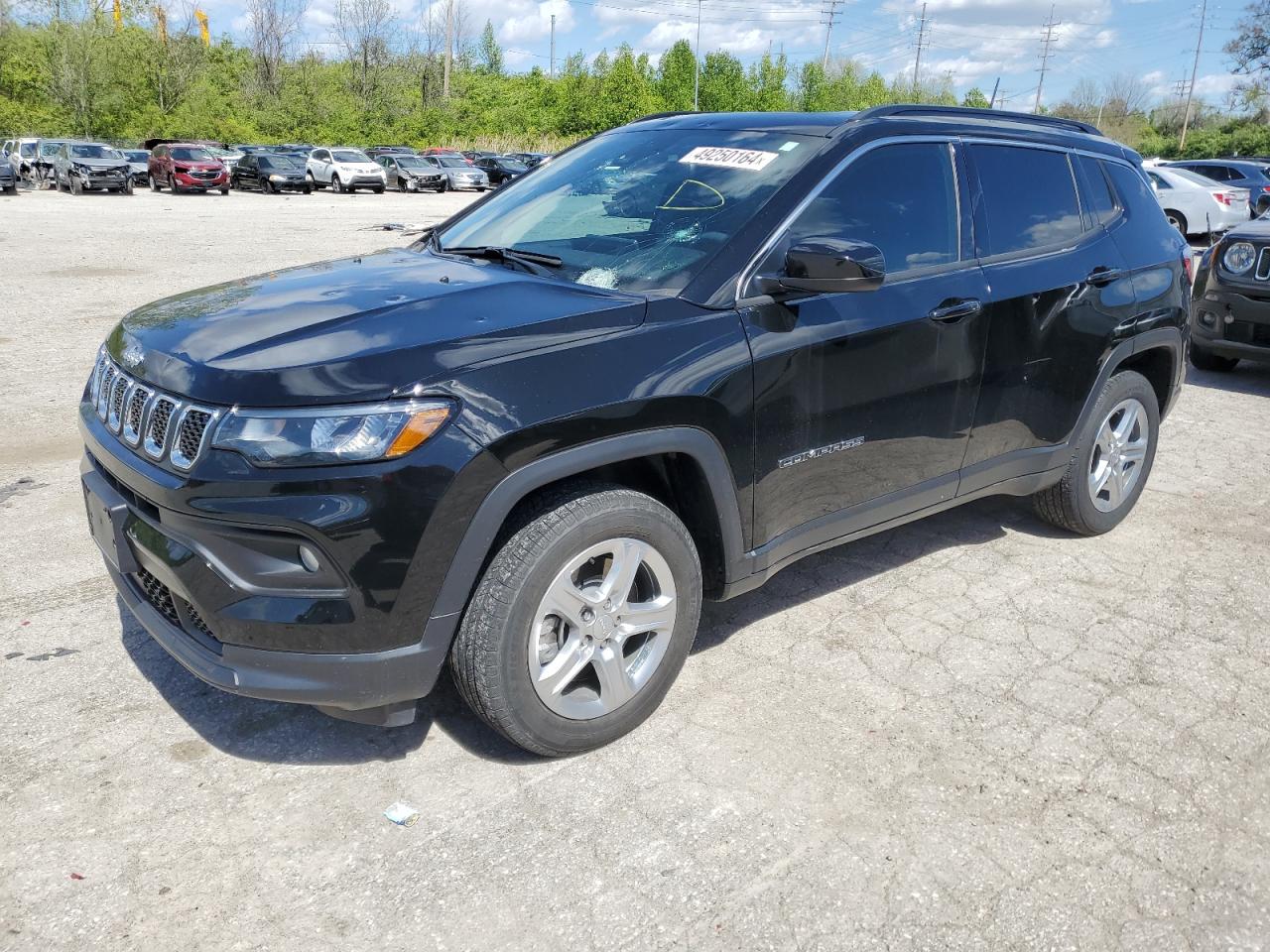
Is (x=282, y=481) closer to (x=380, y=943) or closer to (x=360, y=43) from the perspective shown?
(x=380, y=943)

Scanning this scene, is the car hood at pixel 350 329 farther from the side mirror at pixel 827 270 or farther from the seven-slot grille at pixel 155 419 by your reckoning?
the side mirror at pixel 827 270

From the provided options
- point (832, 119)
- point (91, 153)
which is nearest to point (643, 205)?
point (832, 119)

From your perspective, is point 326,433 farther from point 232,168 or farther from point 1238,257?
point 232,168

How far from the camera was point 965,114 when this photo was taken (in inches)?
158

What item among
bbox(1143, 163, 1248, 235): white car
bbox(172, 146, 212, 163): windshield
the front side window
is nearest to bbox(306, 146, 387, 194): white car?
bbox(172, 146, 212, 163): windshield

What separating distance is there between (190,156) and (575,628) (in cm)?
3530

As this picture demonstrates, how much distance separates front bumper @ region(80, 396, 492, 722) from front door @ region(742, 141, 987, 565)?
3.69ft

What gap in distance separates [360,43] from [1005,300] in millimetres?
75887

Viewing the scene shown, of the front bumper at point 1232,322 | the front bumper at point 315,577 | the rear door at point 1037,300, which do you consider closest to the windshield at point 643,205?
the rear door at point 1037,300

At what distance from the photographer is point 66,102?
173 feet

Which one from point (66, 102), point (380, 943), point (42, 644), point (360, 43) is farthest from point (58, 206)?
point (360, 43)

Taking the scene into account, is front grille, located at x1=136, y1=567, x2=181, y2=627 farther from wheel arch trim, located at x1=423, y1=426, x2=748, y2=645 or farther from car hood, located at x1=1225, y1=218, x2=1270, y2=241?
car hood, located at x1=1225, y1=218, x2=1270, y2=241

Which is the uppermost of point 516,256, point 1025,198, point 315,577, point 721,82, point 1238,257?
point 721,82

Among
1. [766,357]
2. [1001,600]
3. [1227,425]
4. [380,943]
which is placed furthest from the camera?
[1227,425]
